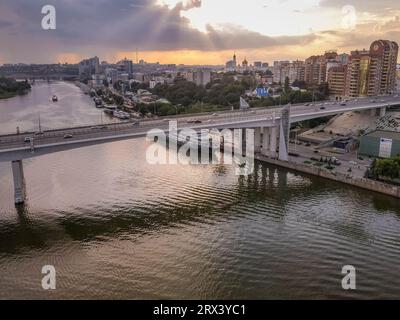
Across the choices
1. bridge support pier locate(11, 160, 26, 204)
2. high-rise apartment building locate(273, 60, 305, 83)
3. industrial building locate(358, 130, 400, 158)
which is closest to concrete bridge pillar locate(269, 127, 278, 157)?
industrial building locate(358, 130, 400, 158)

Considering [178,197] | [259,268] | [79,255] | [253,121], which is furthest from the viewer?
[253,121]

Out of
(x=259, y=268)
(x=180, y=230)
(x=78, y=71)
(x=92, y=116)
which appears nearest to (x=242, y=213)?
(x=180, y=230)

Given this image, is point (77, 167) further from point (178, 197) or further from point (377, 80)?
point (377, 80)

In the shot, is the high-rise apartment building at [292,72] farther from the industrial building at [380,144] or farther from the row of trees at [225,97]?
the industrial building at [380,144]

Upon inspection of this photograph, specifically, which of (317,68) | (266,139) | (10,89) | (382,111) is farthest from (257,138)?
(10,89)

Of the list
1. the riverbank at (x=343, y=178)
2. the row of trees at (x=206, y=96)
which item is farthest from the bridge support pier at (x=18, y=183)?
the row of trees at (x=206, y=96)

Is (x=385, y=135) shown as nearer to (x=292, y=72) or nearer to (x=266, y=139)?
(x=266, y=139)
